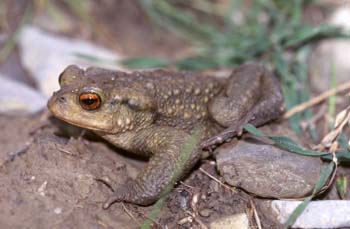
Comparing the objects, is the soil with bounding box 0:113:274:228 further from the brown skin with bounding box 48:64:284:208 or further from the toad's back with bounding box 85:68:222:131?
the toad's back with bounding box 85:68:222:131

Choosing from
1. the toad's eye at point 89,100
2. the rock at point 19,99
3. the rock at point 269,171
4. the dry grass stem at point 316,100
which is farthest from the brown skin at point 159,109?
the rock at point 19,99

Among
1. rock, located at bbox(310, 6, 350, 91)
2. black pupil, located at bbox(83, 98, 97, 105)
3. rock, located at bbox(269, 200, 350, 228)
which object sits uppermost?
rock, located at bbox(310, 6, 350, 91)

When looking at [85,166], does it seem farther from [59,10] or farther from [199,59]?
[59,10]

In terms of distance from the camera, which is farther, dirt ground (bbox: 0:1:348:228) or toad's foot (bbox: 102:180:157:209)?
toad's foot (bbox: 102:180:157:209)

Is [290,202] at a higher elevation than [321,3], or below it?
below

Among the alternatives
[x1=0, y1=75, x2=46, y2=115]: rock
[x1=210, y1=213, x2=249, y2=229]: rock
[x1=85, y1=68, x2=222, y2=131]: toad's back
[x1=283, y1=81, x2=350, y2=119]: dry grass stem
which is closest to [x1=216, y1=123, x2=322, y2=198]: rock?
[x1=210, y1=213, x2=249, y2=229]: rock

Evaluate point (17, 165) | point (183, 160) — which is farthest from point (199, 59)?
point (17, 165)

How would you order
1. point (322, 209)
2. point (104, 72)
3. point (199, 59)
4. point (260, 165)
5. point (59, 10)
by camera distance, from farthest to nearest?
point (59, 10) → point (199, 59) → point (104, 72) → point (260, 165) → point (322, 209)
